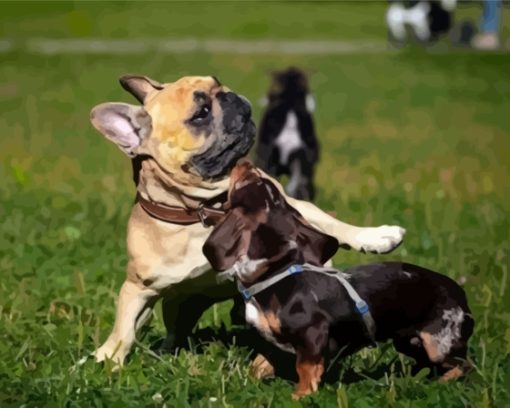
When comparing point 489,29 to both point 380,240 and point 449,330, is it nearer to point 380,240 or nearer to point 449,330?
point 380,240

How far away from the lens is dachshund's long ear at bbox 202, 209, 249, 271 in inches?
179

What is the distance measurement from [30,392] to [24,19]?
25653 mm

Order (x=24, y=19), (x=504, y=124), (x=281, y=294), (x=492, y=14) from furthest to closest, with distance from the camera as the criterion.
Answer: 1. (x=24, y=19)
2. (x=492, y=14)
3. (x=504, y=124)
4. (x=281, y=294)

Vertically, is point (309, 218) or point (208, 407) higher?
point (309, 218)

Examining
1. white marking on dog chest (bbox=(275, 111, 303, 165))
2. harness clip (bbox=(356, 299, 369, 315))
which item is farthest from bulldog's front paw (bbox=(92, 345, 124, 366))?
white marking on dog chest (bbox=(275, 111, 303, 165))

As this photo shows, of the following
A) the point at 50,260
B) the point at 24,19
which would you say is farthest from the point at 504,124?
the point at 24,19

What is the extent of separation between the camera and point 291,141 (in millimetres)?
9570

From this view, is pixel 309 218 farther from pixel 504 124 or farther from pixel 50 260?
pixel 504 124

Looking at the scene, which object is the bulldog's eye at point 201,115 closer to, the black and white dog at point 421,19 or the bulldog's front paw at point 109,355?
the bulldog's front paw at point 109,355

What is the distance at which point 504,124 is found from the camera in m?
15.1

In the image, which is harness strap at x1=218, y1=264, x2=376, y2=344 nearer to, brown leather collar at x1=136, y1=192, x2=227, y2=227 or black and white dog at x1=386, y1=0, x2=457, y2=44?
brown leather collar at x1=136, y1=192, x2=227, y2=227

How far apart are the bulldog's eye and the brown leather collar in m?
0.30

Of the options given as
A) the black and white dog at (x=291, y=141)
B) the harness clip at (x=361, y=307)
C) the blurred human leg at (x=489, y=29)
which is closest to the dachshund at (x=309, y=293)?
the harness clip at (x=361, y=307)

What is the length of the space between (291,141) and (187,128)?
4.64 metres
